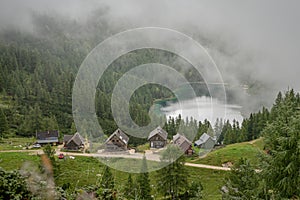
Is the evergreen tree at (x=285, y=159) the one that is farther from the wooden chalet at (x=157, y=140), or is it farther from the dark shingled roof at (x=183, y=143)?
the wooden chalet at (x=157, y=140)

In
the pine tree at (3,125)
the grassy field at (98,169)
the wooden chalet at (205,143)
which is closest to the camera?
the grassy field at (98,169)

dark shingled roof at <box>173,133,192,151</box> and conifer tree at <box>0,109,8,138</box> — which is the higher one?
conifer tree at <box>0,109,8,138</box>

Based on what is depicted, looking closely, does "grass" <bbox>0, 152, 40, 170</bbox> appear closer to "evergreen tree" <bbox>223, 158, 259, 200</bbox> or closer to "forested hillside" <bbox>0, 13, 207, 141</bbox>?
"evergreen tree" <bbox>223, 158, 259, 200</bbox>

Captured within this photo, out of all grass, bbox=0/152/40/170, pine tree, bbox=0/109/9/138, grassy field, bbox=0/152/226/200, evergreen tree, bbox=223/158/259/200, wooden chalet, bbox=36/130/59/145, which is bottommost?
grassy field, bbox=0/152/226/200

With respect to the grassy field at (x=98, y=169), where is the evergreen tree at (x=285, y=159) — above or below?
above

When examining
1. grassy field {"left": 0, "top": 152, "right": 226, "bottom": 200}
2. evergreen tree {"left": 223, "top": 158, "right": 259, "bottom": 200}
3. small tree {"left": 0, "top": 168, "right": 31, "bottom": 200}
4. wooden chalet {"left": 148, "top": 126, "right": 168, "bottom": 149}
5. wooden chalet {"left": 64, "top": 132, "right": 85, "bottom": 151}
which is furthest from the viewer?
wooden chalet {"left": 148, "top": 126, "right": 168, "bottom": 149}

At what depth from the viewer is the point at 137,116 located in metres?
70.3

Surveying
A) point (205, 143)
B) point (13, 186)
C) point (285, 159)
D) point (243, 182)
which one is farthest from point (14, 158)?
point (13, 186)

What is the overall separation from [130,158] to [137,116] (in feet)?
104

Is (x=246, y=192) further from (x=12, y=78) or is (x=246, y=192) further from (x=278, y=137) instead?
(x=12, y=78)

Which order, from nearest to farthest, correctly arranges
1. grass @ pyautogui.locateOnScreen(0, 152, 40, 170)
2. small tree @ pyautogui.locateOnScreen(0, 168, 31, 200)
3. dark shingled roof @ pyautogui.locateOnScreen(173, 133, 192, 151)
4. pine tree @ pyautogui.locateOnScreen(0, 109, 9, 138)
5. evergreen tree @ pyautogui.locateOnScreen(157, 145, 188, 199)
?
small tree @ pyautogui.locateOnScreen(0, 168, 31, 200), evergreen tree @ pyautogui.locateOnScreen(157, 145, 188, 199), grass @ pyautogui.locateOnScreen(0, 152, 40, 170), dark shingled roof @ pyautogui.locateOnScreen(173, 133, 192, 151), pine tree @ pyautogui.locateOnScreen(0, 109, 9, 138)

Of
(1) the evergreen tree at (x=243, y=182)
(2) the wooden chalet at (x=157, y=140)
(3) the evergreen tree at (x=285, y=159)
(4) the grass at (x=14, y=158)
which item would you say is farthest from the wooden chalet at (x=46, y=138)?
(3) the evergreen tree at (x=285, y=159)

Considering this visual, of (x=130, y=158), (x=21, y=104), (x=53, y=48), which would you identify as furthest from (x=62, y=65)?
(x=130, y=158)

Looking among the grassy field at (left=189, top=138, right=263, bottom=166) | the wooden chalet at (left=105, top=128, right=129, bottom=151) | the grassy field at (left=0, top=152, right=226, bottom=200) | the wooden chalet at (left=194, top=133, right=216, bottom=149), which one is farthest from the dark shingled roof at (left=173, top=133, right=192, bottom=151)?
the grassy field at (left=0, top=152, right=226, bottom=200)
